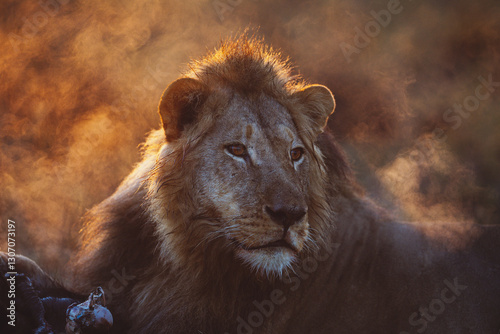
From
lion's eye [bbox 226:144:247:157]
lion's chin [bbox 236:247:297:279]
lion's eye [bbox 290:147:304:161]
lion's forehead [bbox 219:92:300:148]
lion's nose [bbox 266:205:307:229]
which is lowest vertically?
lion's chin [bbox 236:247:297:279]

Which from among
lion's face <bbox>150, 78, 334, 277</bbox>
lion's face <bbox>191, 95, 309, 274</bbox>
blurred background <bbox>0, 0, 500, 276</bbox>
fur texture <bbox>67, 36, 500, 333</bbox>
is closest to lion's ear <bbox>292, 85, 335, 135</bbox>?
fur texture <bbox>67, 36, 500, 333</bbox>

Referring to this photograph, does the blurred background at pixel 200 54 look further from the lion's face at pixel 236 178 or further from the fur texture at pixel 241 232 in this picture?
the lion's face at pixel 236 178

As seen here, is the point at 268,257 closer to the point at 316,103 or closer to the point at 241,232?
the point at 241,232

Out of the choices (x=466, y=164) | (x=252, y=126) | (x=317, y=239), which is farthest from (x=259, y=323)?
(x=466, y=164)

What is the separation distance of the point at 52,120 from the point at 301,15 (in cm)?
453

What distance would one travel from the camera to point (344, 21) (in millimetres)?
8336

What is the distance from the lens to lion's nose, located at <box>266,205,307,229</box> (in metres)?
2.79

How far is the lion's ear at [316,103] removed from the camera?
3.63 meters

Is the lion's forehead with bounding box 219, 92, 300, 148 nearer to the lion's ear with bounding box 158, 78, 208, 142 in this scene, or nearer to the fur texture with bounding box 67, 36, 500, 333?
the fur texture with bounding box 67, 36, 500, 333

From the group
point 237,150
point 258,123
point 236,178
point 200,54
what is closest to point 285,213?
point 236,178

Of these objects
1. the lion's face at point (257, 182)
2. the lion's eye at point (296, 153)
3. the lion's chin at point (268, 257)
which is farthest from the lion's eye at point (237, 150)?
the lion's chin at point (268, 257)

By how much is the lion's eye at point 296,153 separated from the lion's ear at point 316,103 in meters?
0.35

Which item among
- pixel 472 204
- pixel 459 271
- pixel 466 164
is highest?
pixel 466 164

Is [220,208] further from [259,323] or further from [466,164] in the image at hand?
[466,164]
